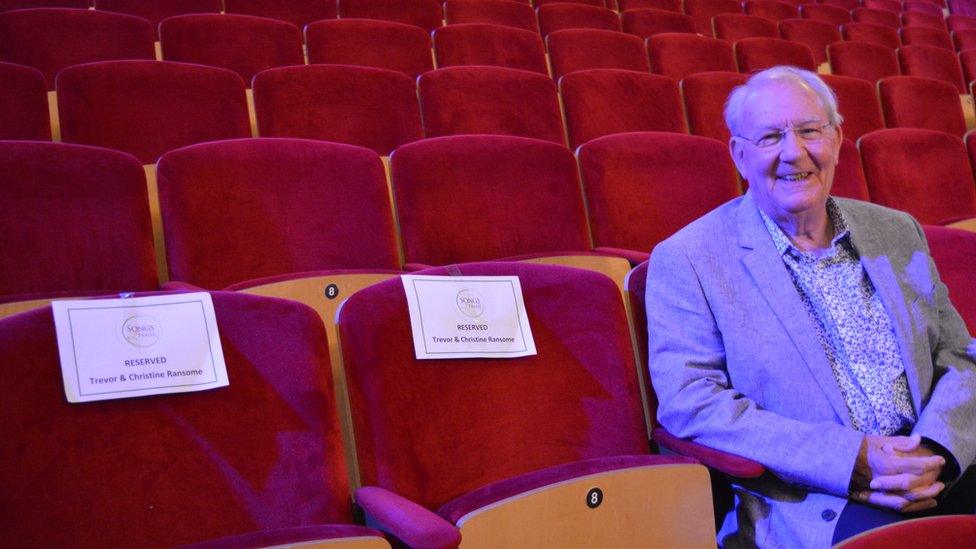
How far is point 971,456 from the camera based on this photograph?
18.1 inches

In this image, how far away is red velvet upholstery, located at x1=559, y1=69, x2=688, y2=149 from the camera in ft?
3.03

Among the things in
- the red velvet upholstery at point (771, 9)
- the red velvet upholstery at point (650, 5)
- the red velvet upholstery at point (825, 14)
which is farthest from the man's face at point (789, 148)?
the red velvet upholstery at point (825, 14)

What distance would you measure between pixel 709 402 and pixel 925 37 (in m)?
1.55

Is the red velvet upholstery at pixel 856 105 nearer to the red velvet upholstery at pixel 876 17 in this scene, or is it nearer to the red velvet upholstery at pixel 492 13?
the red velvet upholstery at pixel 492 13

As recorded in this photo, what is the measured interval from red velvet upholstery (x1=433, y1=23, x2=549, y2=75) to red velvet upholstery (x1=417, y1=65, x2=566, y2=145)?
0.18m

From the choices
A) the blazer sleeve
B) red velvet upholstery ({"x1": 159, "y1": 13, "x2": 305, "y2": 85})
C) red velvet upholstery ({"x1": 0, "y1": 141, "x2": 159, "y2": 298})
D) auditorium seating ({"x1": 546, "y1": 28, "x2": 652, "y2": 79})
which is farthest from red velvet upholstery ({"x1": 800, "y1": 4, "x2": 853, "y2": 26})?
red velvet upholstery ({"x1": 0, "y1": 141, "x2": 159, "y2": 298})

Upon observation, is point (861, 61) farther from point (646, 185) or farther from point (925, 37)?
point (646, 185)

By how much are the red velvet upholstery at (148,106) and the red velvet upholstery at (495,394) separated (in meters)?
0.37

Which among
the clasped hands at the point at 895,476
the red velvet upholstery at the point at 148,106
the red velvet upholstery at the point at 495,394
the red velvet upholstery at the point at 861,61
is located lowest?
the clasped hands at the point at 895,476

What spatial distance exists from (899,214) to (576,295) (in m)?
0.24

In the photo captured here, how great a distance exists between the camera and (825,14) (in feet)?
5.64

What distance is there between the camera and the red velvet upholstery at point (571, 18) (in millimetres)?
1293

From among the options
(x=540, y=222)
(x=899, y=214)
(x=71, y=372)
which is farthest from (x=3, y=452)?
(x=899, y=214)

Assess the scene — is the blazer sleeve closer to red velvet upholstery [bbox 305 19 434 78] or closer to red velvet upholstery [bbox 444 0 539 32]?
red velvet upholstery [bbox 305 19 434 78]
